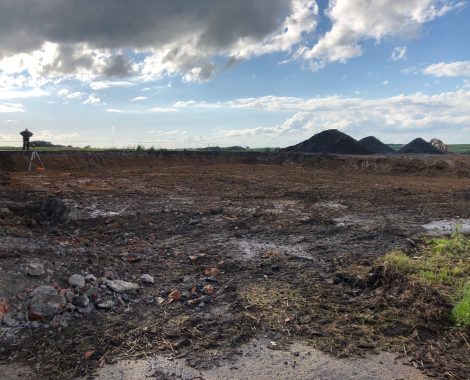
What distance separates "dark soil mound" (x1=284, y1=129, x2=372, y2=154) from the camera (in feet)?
124

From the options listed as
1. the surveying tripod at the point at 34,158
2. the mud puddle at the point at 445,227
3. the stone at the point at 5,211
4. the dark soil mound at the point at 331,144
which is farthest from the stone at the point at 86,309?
the dark soil mound at the point at 331,144

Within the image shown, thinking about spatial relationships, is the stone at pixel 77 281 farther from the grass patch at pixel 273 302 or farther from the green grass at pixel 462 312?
the green grass at pixel 462 312

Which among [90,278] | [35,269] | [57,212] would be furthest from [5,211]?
[90,278]

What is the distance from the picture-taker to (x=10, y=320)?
4.32 meters

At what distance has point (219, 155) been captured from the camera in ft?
109

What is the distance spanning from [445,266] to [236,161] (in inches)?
1073

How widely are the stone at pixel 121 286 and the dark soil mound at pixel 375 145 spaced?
41.4 meters

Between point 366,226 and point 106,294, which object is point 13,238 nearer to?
point 106,294

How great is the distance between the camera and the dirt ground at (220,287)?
404 centimetres

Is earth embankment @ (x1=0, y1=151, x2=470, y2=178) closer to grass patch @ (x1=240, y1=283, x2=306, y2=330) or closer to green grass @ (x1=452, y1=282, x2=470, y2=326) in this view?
green grass @ (x1=452, y1=282, x2=470, y2=326)

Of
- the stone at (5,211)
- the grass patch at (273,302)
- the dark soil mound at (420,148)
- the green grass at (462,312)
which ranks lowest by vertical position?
the grass patch at (273,302)

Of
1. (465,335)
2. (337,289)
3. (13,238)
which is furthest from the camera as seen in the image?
(13,238)

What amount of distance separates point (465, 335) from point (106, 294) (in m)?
4.01

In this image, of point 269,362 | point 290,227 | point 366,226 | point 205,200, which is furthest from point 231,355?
point 205,200
